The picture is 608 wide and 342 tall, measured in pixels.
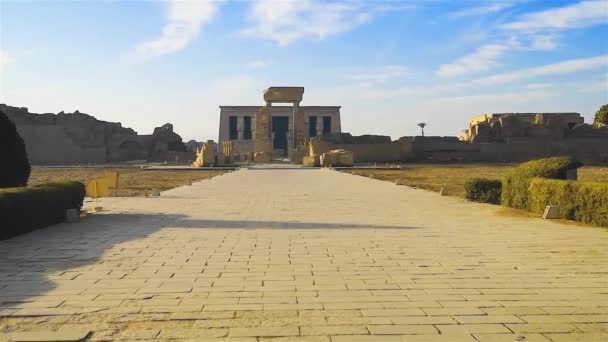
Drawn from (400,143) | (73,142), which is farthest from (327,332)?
(73,142)

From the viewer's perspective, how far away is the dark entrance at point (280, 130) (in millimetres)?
81875

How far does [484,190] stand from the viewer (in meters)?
12.6

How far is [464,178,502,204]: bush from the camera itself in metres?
12.4

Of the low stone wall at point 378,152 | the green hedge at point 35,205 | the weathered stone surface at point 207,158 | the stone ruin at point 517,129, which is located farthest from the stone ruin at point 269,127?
the green hedge at point 35,205

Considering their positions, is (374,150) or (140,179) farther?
(374,150)

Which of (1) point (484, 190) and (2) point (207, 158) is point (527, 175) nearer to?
(1) point (484, 190)

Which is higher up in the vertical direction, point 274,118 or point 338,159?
point 274,118

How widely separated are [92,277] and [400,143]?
44.4m

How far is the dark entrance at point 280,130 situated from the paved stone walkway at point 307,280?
72.9 meters

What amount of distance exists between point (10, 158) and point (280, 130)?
7339 cm

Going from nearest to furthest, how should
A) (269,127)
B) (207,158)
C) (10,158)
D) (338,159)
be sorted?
(10,158)
(207,158)
(338,159)
(269,127)

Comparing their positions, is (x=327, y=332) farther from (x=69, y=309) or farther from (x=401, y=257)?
(x=401, y=257)

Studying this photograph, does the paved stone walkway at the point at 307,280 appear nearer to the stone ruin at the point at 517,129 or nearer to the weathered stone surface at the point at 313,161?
the weathered stone surface at the point at 313,161

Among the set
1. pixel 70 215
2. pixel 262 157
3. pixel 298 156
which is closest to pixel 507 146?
pixel 298 156
